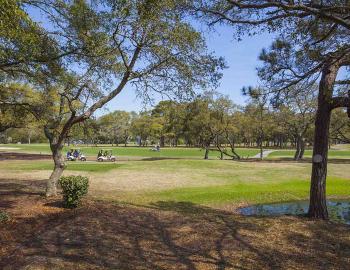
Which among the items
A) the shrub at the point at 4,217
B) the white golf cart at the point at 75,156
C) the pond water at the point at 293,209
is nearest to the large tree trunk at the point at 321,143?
the pond water at the point at 293,209

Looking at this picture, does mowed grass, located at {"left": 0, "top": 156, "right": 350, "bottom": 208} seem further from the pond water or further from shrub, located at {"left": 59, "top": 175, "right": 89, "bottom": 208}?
shrub, located at {"left": 59, "top": 175, "right": 89, "bottom": 208}

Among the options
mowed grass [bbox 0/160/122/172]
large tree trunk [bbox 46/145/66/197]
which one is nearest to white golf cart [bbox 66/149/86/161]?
mowed grass [bbox 0/160/122/172]

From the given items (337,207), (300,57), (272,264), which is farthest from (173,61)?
(337,207)

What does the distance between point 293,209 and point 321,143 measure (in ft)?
23.1

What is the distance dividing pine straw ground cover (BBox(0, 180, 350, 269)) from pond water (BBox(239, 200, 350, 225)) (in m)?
4.98

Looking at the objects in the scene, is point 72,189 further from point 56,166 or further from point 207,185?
point 207,185

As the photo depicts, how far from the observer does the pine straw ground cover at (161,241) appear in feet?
25.5

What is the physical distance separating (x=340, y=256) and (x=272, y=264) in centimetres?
189

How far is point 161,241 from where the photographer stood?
948cm

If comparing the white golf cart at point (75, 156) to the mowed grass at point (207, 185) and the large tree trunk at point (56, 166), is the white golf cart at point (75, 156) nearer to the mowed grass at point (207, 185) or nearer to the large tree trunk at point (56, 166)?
the mowed grass at point (207, 185)

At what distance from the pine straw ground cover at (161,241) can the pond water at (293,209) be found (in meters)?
4.98

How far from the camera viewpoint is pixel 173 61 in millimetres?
12781

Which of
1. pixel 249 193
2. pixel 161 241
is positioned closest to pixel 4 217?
pixel 161 241

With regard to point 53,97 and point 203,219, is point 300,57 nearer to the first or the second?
point 203,219
